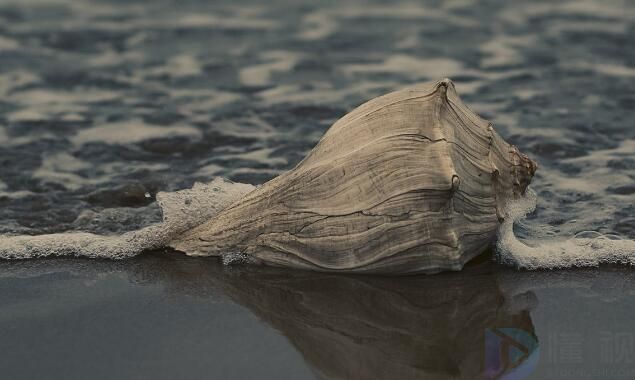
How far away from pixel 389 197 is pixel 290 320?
699 millimetres

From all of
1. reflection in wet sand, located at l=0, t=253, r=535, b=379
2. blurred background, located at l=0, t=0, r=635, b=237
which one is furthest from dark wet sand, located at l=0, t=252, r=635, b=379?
blurred background, located at l=0, t=0, r=635, b=237

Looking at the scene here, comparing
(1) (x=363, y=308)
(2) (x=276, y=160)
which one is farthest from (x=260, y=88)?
(1) (x=363, y=308)

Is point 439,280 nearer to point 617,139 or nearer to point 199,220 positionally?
point 199,220

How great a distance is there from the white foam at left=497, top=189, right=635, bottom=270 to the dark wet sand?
0.07m

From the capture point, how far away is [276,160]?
579 centimetres

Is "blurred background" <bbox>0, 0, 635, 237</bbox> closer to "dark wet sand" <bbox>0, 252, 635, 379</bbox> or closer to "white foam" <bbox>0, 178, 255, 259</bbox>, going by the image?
"white foam" <bbox>0, 178, 255, 259</bbox>

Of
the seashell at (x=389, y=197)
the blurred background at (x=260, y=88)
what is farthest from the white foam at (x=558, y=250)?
the blurred background at (x=260, y=88)

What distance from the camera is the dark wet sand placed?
3457 mm

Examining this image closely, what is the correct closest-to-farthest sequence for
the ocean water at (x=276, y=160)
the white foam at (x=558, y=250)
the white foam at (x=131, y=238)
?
1. the ocean water at (x=276, y=160)
2. the white foam at (x=558, y=250)
3. the white foam at (x=131, y=238)

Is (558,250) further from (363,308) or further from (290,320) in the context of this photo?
(290,320)

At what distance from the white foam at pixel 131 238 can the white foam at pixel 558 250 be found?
4.51ft

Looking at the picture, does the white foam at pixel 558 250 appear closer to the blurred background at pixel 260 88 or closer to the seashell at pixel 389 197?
the seashell at pixel 389 197

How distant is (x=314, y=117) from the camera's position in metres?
6.58

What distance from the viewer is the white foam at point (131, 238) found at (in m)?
4.46
